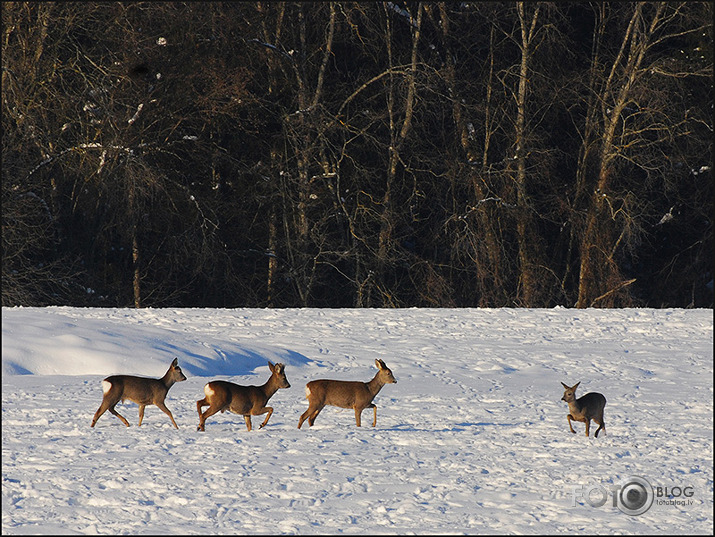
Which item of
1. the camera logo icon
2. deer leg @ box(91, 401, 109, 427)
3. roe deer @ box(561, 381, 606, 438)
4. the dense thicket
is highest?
the dense thicket

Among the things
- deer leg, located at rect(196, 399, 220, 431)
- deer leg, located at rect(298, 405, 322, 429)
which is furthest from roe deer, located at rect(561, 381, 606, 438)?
deer leg, located at rect(196, 399, 220, 431)

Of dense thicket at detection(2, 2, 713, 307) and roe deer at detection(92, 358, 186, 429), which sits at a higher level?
dense thicket at detection(2, 2, 713, 307)

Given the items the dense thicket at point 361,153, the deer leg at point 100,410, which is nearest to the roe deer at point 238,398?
the deer leg at point 100,410

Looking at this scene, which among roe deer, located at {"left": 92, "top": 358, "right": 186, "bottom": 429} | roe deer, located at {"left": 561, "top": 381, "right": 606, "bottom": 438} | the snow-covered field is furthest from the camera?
roe deer, located at {"left": 561, "top": 381, "right": 606, "bottom": 438}

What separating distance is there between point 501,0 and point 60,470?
58.5ft

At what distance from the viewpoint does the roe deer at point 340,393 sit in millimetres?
8398

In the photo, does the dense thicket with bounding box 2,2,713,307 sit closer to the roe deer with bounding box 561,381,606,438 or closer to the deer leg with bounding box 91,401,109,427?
the deer leg with bounding box 91,401,109,427

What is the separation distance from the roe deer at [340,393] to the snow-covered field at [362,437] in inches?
9.9

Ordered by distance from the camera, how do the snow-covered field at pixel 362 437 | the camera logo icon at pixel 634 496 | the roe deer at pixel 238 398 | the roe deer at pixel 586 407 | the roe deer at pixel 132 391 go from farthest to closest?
1. the roe deer at pixel 586 407
2. the roe deer at pixel 132 391
3. the roe deer at pixel 238 398
4. the camera logo icon at pixel 634 496
5. the snow-covered field at pixel 362 437

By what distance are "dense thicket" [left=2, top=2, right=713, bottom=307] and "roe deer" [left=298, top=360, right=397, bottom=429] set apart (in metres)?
13.1

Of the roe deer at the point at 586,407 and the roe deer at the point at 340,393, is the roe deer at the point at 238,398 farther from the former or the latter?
the roe deer at the point at 586,407

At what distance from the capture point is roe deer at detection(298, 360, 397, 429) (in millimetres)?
8398

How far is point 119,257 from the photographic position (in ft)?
73.4

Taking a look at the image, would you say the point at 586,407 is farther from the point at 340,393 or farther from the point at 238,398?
the point at 238,398
